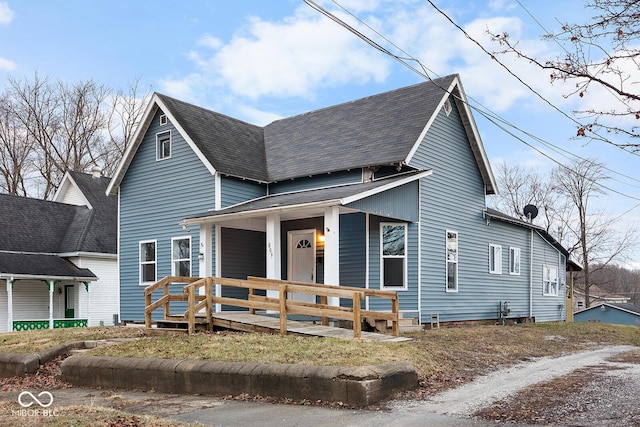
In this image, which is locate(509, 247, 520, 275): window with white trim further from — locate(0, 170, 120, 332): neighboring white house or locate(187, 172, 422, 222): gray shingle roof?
locate(0, 170, 120, 332): neighboring white house

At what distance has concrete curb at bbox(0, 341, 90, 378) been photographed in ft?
39.8

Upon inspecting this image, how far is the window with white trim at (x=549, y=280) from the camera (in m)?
25.4

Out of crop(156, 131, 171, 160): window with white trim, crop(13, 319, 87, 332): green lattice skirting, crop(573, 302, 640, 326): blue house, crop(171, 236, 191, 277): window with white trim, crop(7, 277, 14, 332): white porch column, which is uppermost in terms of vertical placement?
crop(156, 131, 171, 160): window with white trim

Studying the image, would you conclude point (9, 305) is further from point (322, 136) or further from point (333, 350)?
point (333, 350)

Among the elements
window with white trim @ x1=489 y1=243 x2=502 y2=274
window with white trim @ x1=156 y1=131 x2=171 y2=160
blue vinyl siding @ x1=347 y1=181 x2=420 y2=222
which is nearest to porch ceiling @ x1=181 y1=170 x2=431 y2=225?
blue vinyl siding @ x1=347 y1=181 x2=420 y2=222

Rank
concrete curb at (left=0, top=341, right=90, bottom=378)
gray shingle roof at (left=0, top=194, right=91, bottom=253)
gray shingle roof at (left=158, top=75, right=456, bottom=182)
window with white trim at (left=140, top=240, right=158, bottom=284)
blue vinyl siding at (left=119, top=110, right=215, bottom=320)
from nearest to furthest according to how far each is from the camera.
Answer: concrete curb at (left=0, top=341, right=90, bottom=378)
gray shingle roof at (left=158, top=75, right=456, bottom=182)
blue vinyl siding at (left=119, top=110, right=215, bottom=320)
window with white trim at (left=140, top=240, right=158, bottom=284)
gray shingle roof at (left=0, top=194, right=91, bottom=253)

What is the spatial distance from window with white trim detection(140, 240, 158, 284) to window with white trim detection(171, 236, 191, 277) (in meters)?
1.03

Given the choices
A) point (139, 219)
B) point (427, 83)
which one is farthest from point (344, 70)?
point (139, 219)

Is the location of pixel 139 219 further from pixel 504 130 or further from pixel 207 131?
pixel 504 130

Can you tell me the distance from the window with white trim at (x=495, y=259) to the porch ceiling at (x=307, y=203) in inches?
244

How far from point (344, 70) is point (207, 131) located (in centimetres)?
472

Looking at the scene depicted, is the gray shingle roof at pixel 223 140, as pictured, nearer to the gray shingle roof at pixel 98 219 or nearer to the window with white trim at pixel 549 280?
the gray shingle roof at pixel 98 219

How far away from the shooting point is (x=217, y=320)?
14.2 meters

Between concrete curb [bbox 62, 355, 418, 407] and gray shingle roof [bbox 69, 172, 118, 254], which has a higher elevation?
gray shingle roof [bbox 69, 172, 118, 254]
